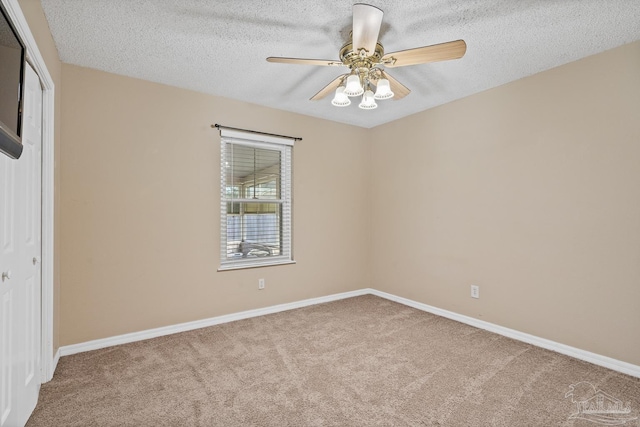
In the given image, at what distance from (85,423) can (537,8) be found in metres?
3.75

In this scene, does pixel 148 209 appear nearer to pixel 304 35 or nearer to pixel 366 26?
pixel 304 35

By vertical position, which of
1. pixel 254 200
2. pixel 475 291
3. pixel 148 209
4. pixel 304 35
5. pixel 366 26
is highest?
pixel 304 35

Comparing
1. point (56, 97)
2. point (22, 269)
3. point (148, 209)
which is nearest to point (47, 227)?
→ point (22, 269)

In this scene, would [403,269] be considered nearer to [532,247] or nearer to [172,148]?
[532,247]

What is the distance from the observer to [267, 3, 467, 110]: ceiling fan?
186 centimetres

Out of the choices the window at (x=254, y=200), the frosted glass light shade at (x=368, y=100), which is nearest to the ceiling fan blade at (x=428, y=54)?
the frosted glass light shade at (x=368, y=100)

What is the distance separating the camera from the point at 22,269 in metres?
1.78

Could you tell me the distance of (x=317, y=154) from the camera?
427cm

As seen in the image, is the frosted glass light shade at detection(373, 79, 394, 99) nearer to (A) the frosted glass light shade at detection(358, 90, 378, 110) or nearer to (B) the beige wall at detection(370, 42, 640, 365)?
(A) the frosted glass light shade at detection(358, 90, 378, 110)

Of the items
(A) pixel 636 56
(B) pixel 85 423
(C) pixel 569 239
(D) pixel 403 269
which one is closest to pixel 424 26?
(A) pixel 636 56

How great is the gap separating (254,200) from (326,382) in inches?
88.6

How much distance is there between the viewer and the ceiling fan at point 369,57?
1.86 m

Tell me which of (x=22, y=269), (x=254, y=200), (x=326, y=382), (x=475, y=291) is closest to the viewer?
(x=22, y=269)

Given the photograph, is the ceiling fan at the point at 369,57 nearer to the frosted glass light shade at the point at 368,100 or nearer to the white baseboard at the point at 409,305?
the frosted glass light shade at the point at 368,100
